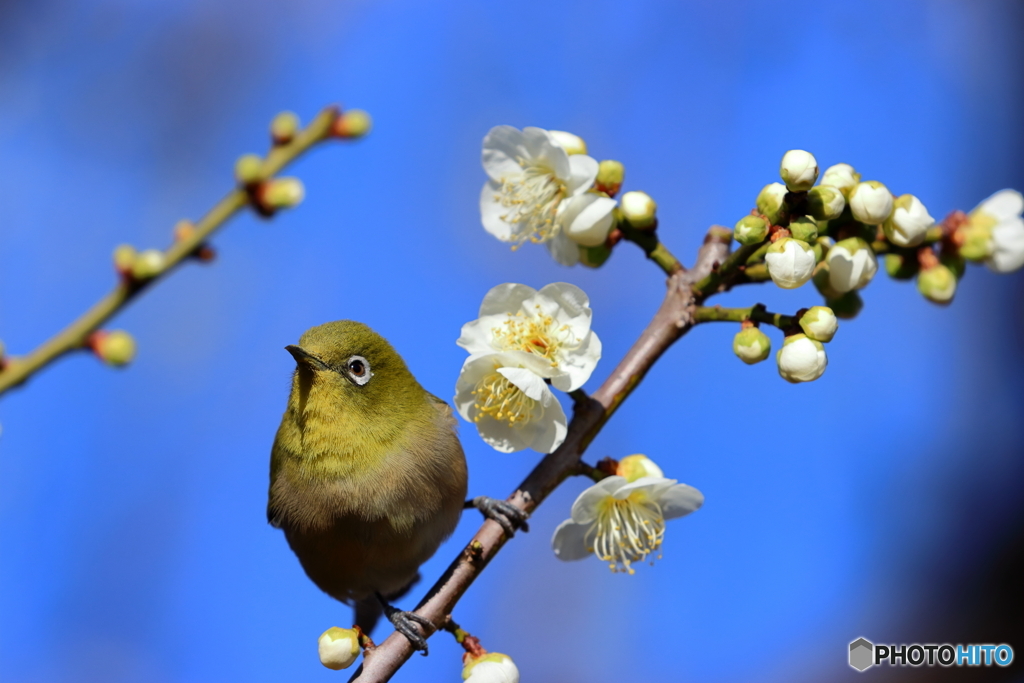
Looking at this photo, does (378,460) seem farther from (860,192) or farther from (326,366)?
(860,192)

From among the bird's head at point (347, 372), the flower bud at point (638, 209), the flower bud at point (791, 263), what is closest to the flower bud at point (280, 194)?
the flower bud at point (791, 263)

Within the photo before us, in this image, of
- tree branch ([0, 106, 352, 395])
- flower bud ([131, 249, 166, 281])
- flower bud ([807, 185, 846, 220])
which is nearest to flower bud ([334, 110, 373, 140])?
tree branch ([0, 106, 352, 395])

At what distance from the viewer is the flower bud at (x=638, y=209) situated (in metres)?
2.85

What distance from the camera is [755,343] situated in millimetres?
2600

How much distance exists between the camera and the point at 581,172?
9.23 ft

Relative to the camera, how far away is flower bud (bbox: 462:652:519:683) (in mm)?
2570

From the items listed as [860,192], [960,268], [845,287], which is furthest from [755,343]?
[960,268]

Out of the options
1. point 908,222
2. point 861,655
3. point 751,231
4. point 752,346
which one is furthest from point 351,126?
point 861,655

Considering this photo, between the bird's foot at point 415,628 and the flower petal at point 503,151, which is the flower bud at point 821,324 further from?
the bird's foot at point 415,628

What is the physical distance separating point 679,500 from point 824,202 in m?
1.07

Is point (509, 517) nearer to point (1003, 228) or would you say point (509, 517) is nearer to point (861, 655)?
point (1003, 228)

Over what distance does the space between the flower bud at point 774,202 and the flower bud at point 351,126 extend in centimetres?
157

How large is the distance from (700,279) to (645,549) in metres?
0.97

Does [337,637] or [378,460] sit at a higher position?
[378,460]
